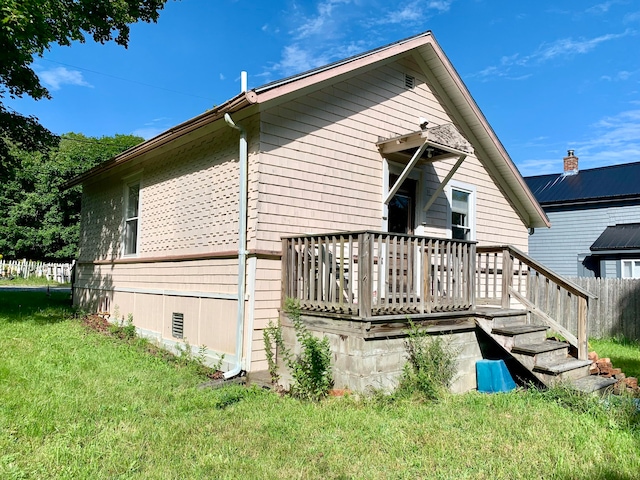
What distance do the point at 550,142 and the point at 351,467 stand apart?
24.9m

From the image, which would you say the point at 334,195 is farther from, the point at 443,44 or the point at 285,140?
the point at 443,44

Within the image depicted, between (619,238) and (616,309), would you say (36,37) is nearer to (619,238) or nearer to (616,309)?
(616,309)

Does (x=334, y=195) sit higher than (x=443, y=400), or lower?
higher

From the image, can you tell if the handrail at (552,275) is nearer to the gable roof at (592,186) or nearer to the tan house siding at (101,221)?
the tan house siding at (101,221)

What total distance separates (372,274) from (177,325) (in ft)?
13.6

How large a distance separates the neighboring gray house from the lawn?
1434 cm

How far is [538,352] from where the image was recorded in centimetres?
564

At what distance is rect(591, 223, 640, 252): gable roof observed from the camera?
16.3 meters

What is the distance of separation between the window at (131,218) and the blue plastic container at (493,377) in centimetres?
740

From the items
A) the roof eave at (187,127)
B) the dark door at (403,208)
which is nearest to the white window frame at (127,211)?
the roof eave at (187,127)

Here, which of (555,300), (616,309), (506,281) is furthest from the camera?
(616,309)

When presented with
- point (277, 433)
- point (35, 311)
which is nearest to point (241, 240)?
point (277, 433)

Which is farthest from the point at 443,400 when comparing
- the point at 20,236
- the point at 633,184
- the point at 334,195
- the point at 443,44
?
the point at 20,236

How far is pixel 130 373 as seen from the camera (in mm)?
6039
